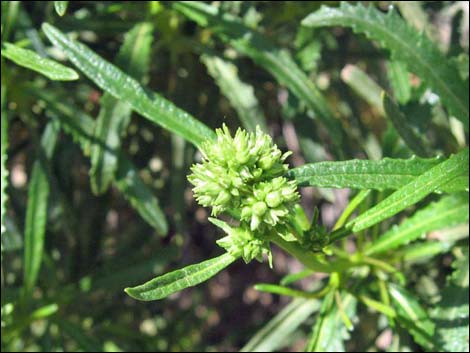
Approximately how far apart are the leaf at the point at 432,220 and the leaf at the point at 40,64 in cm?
92

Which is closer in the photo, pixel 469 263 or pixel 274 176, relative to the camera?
pixel 274 176

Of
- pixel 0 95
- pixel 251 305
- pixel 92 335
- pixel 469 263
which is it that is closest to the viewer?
pixel 469 263

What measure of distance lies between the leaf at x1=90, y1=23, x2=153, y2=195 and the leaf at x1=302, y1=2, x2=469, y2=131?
0.61 meters

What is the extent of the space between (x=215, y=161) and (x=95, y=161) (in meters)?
0.83

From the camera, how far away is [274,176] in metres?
1.40

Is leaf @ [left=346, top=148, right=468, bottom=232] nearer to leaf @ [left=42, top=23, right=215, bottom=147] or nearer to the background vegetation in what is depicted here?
the background vegetation

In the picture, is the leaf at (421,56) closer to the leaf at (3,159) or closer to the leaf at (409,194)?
the leaf at (409,194)

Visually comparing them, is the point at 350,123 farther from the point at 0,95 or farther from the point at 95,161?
the point at 0,95

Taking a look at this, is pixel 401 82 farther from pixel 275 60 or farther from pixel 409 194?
pixel 409 194

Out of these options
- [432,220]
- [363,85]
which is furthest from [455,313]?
[363,85]

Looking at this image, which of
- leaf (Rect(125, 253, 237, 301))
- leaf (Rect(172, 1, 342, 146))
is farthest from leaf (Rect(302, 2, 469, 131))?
leaf (Rect(125, 253, 237, 301))

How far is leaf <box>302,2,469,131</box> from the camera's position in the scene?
6.28 ft

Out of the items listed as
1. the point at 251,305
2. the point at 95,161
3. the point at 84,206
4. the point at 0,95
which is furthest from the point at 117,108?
the point at 251,305

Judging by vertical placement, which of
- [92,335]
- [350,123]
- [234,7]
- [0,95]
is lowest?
[92,335]
